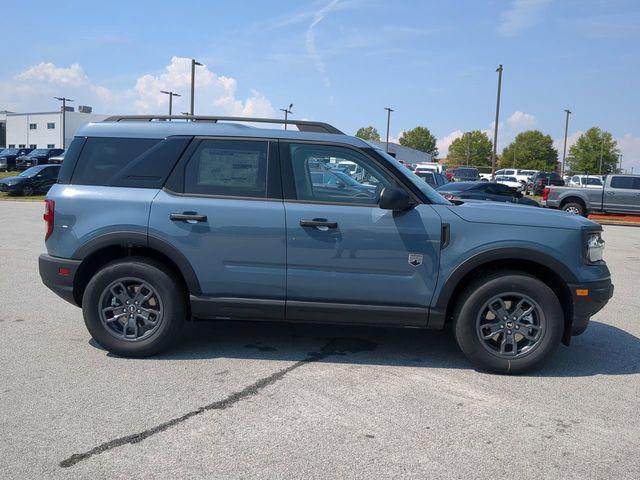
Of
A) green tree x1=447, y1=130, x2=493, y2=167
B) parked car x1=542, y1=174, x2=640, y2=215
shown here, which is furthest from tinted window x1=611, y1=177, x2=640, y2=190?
green tree x1=447, y1=130, x2=493, y2=167

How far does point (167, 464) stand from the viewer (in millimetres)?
3258

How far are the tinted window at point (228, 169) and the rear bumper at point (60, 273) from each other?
118 cm

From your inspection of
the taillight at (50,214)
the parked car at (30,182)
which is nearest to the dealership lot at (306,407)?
the taillight at (50,214)

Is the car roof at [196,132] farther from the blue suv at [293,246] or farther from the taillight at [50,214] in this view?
the taillight at [50,214]

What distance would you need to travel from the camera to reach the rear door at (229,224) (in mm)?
4828

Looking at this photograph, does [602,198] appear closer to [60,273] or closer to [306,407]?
[306,407]

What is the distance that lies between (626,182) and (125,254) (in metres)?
22.5

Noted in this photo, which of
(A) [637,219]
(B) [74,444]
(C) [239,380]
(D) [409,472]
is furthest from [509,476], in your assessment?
(A) [637,219]

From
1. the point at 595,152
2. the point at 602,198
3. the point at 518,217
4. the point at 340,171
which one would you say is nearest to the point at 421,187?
the point at 340,171

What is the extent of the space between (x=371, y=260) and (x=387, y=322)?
522 mm

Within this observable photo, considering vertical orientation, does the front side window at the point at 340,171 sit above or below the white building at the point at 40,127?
below

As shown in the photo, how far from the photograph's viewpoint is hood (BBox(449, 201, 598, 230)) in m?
4.78

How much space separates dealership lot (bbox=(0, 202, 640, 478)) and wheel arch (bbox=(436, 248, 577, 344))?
0.49m

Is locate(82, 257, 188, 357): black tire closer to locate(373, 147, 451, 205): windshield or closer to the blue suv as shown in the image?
the blue suv
